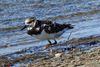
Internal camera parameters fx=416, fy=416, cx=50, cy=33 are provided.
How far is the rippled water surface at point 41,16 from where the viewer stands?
10484 mm

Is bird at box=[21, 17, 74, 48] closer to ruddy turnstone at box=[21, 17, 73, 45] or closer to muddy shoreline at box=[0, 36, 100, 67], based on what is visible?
ruddy turnstone at box=[21, 17, 73, 45]

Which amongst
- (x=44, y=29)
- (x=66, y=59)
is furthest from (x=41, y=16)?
(x=66, y=59)

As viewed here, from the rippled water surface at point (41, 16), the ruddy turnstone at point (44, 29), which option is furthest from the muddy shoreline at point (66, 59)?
the rippled water surface at point (41, 16)

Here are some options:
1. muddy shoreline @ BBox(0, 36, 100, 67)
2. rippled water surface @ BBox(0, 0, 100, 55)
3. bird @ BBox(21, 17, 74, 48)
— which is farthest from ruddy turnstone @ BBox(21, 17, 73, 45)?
muddy shoreline @ BBox(0, 36, 100, 67)

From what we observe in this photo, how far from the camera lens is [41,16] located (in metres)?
14.3

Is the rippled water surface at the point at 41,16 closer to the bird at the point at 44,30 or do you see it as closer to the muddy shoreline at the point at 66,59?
the bird at the point at 44,30

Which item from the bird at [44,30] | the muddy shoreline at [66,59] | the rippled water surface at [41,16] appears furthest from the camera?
the rippled water surface at [41,16]

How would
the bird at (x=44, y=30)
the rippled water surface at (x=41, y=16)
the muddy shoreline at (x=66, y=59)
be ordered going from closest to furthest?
the muddy shoreline at (x=66, y=59) < the bird at (x=44, y=30) < the rippled water surface at (x=41, y=16)

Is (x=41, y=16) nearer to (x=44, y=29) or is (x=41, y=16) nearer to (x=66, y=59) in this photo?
(x=44, y=29)

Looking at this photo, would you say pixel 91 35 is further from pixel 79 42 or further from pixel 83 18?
pixel 83 18

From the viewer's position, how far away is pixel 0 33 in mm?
11570

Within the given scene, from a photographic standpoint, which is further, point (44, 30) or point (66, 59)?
point (44, 30)

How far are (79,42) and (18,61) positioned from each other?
7.05 ft

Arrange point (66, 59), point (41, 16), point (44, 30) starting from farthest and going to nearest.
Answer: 1. point (41, 16)
2. point (44, 30)
3. point (66, 59)
